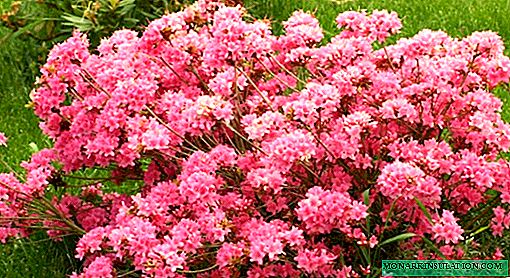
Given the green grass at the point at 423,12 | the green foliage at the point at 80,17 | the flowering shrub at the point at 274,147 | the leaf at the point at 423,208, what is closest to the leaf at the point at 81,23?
the green foliage at the point at 80,17

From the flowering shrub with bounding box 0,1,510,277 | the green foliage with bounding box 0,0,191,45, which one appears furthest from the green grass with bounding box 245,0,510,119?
the flowering shrub with bounding box 0,1,510,277

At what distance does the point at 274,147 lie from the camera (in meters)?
2.82

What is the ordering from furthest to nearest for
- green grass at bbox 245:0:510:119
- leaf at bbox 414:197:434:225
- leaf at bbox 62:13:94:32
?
green grass at bbox 245:0:510:119 < leaf at bbox 62:13:94:32 < leaf at bbox 414:197:434:225

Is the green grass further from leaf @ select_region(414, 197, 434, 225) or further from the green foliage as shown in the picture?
leaf @ select_region(414, 197, 434, 225)

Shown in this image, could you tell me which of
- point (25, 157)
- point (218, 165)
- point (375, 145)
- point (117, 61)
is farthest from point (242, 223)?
point (25, 157)

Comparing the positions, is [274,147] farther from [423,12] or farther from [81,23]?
[423,12]

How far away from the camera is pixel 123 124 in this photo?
→ 122 inches

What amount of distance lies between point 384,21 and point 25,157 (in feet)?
7.06

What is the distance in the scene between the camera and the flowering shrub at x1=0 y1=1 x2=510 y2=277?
2832 millimetres

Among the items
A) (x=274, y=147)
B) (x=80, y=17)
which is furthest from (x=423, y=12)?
(x=274, y=147)

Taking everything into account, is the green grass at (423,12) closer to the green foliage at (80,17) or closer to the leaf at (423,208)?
the green foliage at (80,17)

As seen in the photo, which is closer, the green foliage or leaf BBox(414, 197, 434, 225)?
leaf BBox(414, 197, 434, 225)

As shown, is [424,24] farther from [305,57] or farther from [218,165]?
[218,165]

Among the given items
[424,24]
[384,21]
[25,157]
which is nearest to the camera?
[384,21]
